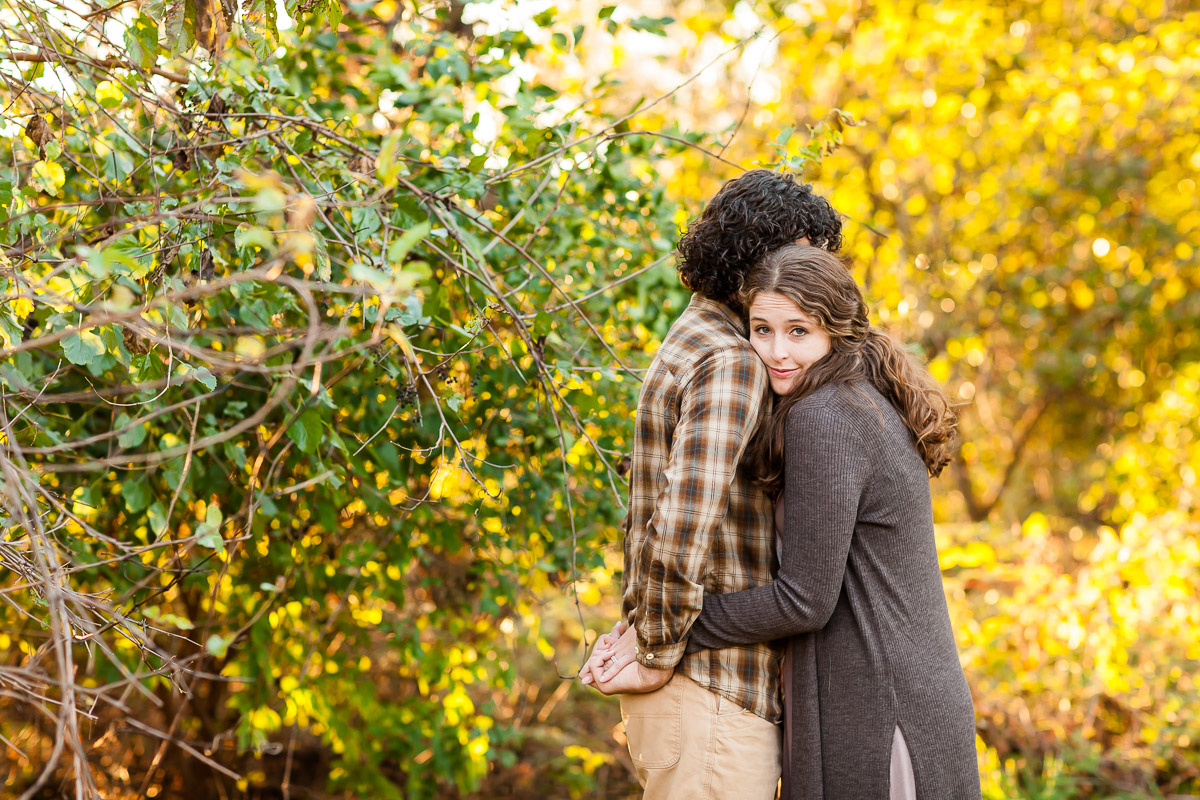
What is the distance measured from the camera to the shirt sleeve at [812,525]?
1583 millimetres

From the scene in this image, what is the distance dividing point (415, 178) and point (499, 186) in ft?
0.87

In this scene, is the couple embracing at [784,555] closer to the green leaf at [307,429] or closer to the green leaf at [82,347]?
the green leaf at [307,429]

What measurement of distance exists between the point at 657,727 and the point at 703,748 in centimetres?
10

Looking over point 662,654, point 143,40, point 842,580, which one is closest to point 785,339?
point 842,580

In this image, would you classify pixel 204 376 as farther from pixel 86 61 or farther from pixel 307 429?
pixel 86 61

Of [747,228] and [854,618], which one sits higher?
[747,228]

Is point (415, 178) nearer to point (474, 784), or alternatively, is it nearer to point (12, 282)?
point (12, 282)

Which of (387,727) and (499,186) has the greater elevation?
(499,186)

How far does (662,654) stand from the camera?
164cm

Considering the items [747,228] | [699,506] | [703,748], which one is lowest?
[703,748]

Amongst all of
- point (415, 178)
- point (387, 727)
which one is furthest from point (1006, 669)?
point (415, 178)

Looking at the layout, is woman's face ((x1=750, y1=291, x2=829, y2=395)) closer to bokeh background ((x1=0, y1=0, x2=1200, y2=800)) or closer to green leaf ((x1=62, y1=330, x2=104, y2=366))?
bokeh background ((x1=0, y1=0, x2=1200, y2=800))

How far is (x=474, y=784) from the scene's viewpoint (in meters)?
2.99

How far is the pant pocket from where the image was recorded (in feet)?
5.47
